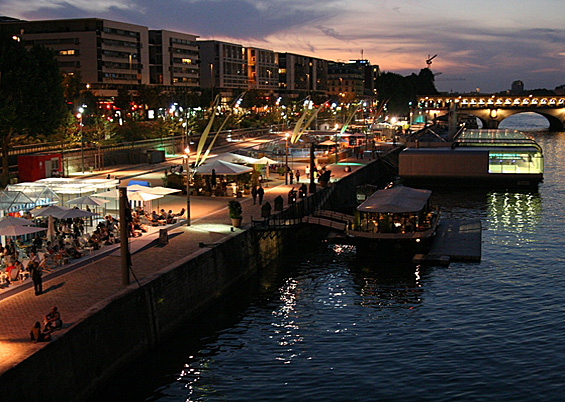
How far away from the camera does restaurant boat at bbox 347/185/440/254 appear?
4253cm

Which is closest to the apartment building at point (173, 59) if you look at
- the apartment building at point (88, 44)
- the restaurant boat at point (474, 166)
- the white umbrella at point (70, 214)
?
the apartment building at point (88, 44)

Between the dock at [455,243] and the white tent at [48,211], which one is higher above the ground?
the white tent at [48,211]

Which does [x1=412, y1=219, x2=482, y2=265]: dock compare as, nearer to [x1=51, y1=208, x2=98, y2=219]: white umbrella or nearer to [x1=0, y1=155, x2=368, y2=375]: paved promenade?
[x1=0, y1=155, x2=368, y2=375]: paved promenade

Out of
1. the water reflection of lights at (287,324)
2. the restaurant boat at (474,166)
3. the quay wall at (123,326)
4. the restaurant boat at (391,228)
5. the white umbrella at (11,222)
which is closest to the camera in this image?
the quay wall at (123,326)

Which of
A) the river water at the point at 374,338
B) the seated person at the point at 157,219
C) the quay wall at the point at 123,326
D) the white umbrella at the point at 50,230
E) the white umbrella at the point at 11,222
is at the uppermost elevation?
the white umbrella at the point at 11,222

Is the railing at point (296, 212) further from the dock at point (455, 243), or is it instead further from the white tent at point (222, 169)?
the dock at point (455, 243)

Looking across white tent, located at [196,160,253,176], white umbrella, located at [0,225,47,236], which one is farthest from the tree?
white umbrella, located at [0,225,47,236]

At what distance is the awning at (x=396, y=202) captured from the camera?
43000 millimetres

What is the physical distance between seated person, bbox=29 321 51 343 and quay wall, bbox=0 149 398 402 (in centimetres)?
33

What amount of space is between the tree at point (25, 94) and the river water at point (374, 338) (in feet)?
97.4

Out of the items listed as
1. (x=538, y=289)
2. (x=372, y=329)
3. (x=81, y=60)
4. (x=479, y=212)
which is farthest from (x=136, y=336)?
(x=81, y=60)

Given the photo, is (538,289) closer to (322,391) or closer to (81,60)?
(322,391)

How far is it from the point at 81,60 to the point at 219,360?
119281 millimetres

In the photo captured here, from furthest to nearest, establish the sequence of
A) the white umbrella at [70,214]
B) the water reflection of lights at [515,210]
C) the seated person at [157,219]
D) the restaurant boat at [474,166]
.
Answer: the restaurant boat at [474,166] → the water reflection of lights at [515,210] → the seated person at [157,219] → the white umbrella at [70,214]
